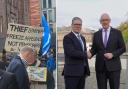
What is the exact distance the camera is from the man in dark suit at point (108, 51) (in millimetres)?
7762

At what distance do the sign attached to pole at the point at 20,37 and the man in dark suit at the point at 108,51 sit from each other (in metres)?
2.87

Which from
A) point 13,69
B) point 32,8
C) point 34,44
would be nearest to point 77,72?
point 13,69

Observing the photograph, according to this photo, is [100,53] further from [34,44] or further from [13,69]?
[34,44]

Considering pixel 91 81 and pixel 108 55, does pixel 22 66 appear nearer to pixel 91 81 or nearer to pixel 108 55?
pixel 108 55

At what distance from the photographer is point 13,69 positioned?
6.80m

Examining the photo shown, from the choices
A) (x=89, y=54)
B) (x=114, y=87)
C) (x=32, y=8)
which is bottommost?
(x=114, y=87)

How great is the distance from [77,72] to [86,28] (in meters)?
1.80

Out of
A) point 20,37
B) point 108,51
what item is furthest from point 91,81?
point 108,51

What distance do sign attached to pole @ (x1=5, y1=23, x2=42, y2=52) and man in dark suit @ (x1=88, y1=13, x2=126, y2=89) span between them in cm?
287

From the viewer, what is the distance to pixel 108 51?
25.6ft

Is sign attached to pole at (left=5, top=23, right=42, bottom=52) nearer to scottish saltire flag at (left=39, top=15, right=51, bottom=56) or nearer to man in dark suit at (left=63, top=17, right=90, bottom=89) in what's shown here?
scottish saltire flag at (left=39, top=15, right=51, bottom=56)

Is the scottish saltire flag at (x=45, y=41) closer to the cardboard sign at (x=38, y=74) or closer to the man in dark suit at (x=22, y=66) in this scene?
the cardboard sign at (x=38, y=74)

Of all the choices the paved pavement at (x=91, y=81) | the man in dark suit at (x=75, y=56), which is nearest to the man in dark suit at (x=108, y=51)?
the man in dark suit at (x=75, y=56)

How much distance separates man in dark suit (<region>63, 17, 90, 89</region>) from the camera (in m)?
7.81
